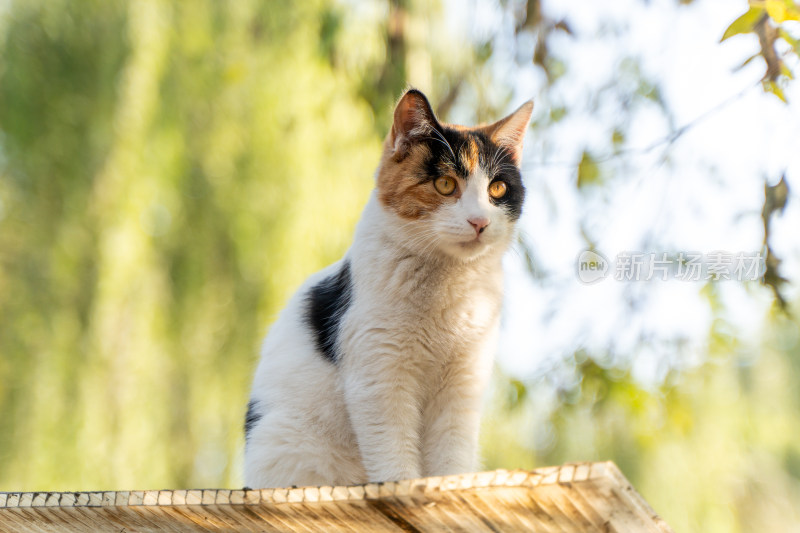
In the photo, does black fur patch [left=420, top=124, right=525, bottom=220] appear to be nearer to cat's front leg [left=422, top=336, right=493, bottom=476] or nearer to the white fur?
the white fur

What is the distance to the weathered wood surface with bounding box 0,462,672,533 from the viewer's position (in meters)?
0.73

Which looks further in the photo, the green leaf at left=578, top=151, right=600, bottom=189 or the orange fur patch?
the green leaf at left=578, top=151, right=600, bottom=189

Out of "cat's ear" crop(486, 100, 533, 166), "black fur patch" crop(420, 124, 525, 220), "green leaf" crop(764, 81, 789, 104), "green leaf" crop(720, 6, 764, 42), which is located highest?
"green leaf" crop(720, 6, 764, 42)

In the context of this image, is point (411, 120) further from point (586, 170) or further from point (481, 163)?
point (586, 170)

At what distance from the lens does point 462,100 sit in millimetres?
3410

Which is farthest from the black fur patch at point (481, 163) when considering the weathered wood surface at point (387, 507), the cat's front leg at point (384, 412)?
the weathered wood surface at point (387, 507)

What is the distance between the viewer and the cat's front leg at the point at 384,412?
1.26 m

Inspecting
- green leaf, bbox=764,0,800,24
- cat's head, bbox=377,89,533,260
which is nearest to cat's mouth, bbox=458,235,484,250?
cat's head, bbox=377,89,533,260
